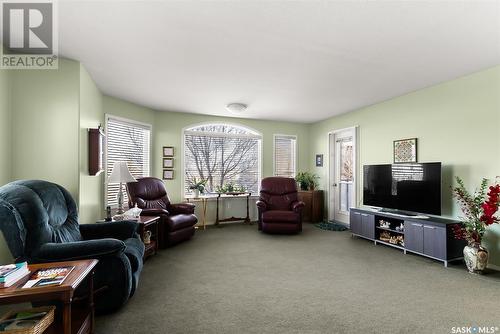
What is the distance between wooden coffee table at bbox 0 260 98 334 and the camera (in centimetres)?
140

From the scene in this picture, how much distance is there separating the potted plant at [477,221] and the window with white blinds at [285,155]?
12.7 feet

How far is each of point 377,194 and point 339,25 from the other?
3.22 m

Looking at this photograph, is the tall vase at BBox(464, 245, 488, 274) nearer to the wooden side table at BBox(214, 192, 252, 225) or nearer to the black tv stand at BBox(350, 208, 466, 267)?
the black tv stand at BBox(350, 208, 466, 267)

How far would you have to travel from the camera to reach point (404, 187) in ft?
13.5

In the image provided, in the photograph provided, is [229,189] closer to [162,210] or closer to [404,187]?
[162,210]

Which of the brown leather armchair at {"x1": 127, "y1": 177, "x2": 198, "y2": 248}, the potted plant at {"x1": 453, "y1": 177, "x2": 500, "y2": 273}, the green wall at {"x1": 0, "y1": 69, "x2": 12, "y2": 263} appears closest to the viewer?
the green wall at {"x1": 0, "y1": 69, "x2": 12, "y2": 263}

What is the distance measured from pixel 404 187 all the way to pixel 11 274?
15.2 feet

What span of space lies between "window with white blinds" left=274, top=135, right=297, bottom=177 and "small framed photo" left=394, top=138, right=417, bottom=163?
2728 mm

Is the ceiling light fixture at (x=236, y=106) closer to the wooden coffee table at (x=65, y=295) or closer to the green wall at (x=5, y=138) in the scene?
the green wall at (x=5, y=138)

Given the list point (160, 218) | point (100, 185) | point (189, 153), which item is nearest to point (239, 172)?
point (189, 153)

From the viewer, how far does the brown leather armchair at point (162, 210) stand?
4137 millimetres

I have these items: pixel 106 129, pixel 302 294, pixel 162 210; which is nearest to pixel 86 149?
pixel 106 129

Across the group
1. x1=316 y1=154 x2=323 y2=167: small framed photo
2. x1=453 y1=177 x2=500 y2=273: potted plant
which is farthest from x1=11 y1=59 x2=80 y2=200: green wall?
x1=316 y1=154 x2=323 y2=167: small framed photo

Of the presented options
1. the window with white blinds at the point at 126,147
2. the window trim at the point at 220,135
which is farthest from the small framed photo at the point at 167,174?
the window with white blinds at the point at 126,147
